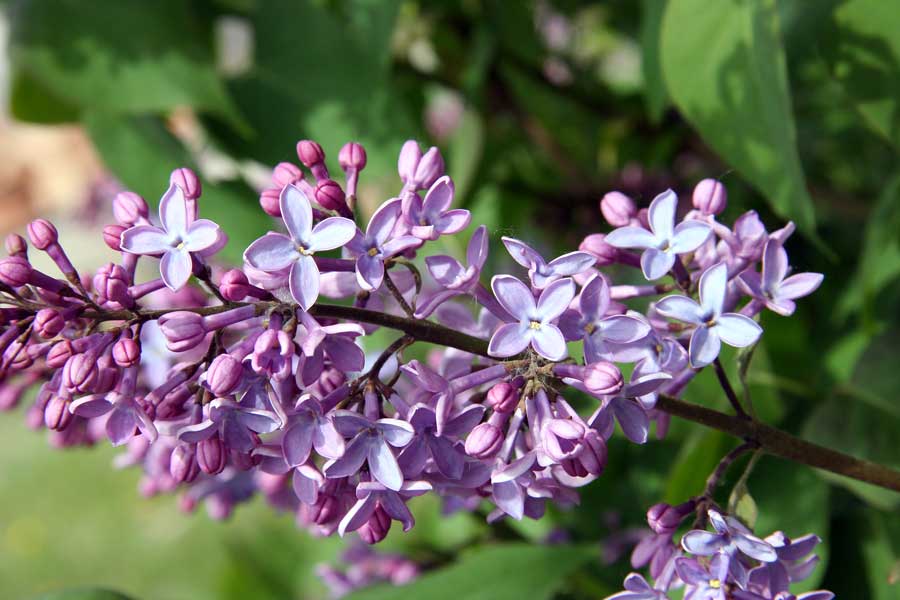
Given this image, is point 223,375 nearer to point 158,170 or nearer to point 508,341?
point 508,341

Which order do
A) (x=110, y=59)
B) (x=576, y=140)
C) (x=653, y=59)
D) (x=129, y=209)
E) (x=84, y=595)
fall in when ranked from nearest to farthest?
(x=129, y=209) → (x=84, y=595) → (x=653, y=59) → (x=110, y=59) → (x=576, y=140)

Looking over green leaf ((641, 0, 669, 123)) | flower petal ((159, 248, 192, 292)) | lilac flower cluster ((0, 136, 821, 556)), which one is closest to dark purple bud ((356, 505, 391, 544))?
lilac flower cluster ((0, 136, 821, 556))

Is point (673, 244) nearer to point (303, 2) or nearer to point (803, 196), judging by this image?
point (803, 196)

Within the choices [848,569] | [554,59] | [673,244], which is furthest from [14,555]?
[673,244]

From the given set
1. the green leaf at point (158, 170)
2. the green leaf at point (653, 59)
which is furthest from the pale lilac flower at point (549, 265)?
the green leaf at point (158, 170)

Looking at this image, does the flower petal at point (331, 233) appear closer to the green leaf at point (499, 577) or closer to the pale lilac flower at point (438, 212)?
the pale lilac flower at point (438, 212)

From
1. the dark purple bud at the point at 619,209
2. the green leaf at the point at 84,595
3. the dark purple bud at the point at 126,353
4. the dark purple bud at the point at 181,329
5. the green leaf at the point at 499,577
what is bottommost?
the green leaf at the point at 499,577

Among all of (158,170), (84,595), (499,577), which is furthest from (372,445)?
(158,170)
